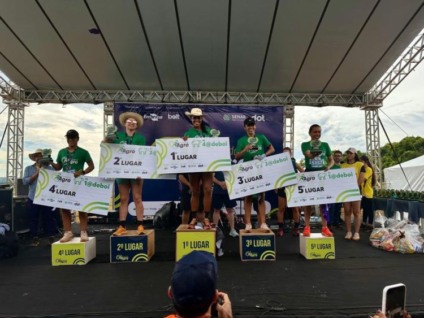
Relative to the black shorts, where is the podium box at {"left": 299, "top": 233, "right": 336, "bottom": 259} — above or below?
below

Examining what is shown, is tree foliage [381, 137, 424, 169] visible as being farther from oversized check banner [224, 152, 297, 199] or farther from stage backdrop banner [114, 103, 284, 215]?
oversized check banner [224, 152, 297, 199]

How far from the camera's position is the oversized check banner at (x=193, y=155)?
3.63 m

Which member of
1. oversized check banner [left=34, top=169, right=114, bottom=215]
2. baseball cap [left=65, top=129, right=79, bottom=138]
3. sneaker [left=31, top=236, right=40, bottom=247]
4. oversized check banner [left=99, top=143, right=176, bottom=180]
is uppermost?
baseball cap [left=65, top=129, right=79, bottom=138]

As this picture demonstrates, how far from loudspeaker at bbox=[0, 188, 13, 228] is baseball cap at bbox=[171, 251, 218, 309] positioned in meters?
4.92

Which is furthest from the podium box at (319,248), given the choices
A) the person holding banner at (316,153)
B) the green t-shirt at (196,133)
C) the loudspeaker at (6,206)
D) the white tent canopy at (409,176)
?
the white tent canopy at (409,176)

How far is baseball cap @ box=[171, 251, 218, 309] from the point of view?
2.77ft

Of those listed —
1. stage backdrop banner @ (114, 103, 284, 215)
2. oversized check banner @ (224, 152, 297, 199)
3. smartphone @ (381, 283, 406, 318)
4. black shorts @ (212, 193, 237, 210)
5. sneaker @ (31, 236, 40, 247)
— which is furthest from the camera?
stage backdrop banner @ (114, 103, 284, 215)

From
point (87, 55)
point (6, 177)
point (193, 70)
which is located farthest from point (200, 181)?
point (6, 177)

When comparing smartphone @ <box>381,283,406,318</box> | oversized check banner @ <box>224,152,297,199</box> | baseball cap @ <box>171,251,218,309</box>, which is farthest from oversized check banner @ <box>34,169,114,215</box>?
smartphone @ <box>381,283,406,318</box>

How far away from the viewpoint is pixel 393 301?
44.4 inches

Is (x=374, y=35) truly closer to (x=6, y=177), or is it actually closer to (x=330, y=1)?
(x=330, y=1)

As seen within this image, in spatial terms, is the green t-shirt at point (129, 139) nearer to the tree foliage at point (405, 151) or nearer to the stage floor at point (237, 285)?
the stage floor at point (237, 285)

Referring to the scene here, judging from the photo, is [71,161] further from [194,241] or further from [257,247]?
[257,247]

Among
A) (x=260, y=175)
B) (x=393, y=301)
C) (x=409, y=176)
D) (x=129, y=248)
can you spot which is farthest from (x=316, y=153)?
(x=409, y=176)
